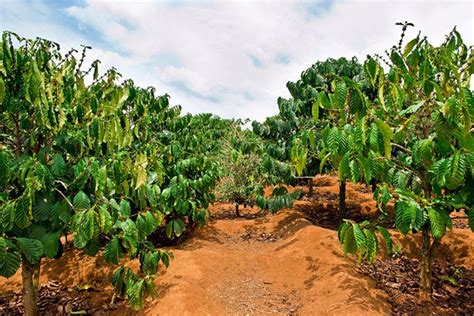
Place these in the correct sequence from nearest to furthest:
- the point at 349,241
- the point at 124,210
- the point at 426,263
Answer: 1. the point at 349,241
2. the point at 124,210
3. the point at 426,263

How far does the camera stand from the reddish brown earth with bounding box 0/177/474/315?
416cm

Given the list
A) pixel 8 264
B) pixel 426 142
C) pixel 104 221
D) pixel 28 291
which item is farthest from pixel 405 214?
pixel 28 291

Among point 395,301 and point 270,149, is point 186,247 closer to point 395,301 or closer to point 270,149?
point 270,149

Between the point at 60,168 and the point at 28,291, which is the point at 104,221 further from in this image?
the point at 28,291

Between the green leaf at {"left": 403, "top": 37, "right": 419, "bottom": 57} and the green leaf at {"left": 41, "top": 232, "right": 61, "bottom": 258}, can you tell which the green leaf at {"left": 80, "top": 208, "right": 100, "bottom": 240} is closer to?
the green leaf at {"left": 41, "top": 232, "right": 61, "bottom": 258}

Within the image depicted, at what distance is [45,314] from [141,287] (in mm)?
1619

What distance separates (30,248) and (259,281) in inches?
129

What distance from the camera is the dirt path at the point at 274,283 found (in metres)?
4.11

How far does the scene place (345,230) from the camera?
293cm

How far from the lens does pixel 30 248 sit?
277cm

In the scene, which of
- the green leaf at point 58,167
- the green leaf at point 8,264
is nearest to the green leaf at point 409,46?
the green leaf at point 58,167

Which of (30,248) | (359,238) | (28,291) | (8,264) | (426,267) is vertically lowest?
(28,291)

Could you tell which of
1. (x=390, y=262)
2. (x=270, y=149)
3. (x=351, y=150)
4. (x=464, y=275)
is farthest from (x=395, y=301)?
(x=270, y=149)

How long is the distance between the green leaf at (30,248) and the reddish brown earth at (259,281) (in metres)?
1.71
